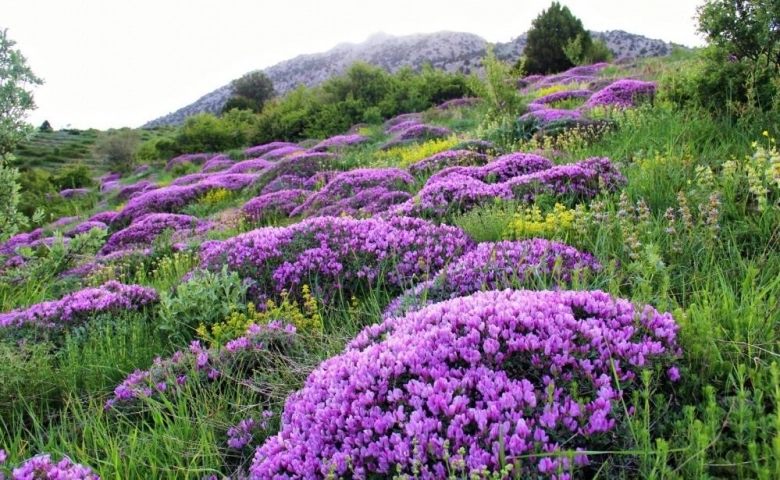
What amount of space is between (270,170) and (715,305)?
11853 mm

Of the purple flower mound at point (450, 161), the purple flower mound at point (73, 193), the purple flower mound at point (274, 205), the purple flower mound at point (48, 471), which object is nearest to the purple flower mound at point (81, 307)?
the purple flower mound at point (48, 471)

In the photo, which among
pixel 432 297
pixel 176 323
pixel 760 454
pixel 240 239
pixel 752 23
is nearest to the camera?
pixel 760 454

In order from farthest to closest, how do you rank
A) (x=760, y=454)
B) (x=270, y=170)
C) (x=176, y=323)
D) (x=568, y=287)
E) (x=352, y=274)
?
(x=270, y=170) < (x=352, y=274) < (x=176, y=323) < (x=568, y=287) < (x=760, y=454)

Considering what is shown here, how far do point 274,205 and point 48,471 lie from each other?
25.0 ft

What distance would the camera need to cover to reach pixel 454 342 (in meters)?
2.38

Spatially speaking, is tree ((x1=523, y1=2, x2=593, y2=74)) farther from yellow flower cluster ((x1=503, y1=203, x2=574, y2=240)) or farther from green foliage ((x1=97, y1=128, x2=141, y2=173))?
yellow flower cluster ((x1=503, y1=203, x2=574, y2=240))

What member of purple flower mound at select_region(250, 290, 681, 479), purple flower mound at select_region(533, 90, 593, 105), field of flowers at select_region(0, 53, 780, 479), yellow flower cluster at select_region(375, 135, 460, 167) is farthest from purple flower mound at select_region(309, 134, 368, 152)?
purple flower mound at select_region(250, 290, 681, 479)

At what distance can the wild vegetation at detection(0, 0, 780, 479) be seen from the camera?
196 centimetres

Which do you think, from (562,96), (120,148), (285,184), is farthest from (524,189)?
(120,148)

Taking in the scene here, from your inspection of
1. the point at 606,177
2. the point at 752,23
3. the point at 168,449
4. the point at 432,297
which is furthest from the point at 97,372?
the point at 752,23

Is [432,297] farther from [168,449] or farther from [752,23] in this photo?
[752,23]

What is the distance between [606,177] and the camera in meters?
5.57

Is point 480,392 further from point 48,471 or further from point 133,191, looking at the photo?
point 133,191

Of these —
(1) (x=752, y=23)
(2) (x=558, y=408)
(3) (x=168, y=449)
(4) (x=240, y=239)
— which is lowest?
(3) (x=168, y=449)
